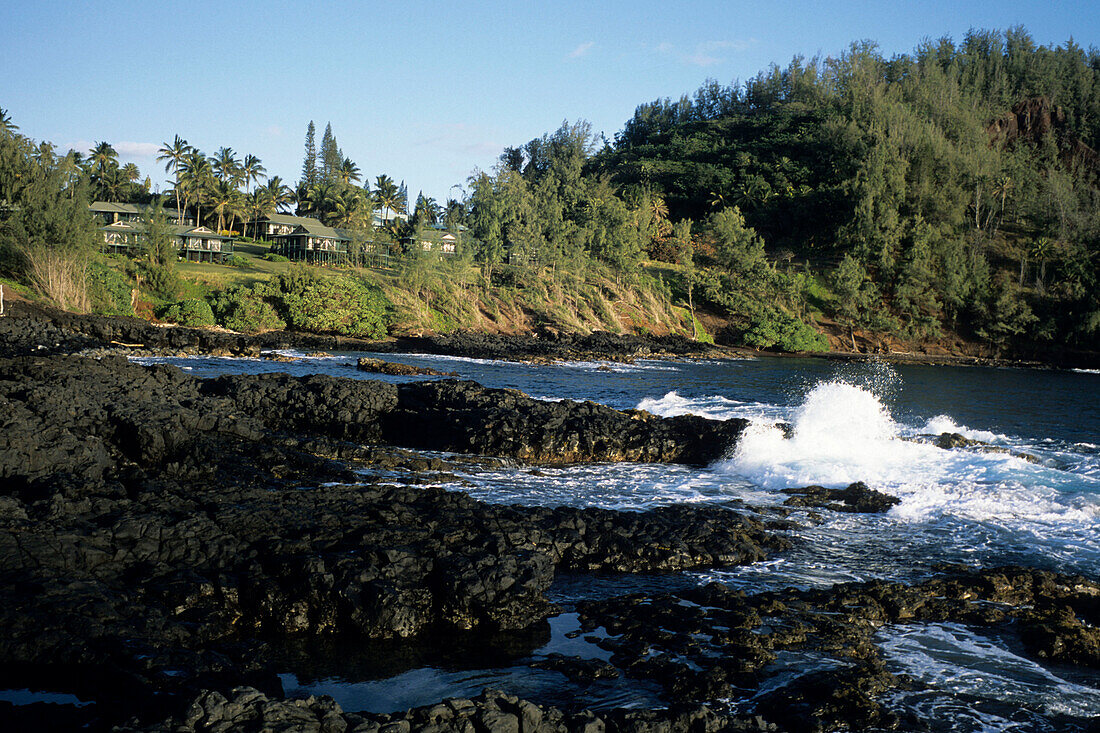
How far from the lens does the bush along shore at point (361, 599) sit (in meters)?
6.02

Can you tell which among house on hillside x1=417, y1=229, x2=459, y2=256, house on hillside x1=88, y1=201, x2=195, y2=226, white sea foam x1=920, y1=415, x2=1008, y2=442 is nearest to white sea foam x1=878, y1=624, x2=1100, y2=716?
white sea foam x1=920, y1=415, x2=1008, y2=442

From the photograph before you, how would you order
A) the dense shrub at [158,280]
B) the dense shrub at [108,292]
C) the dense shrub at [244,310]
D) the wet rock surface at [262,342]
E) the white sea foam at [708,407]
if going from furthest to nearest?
1. the dense shrub at [158,280]
2. the dense shrub at [244,310]
3. the dense shrub at [108,292]
4. the wet rock surface at [262,342]
5. the white sea foam at [708,407]

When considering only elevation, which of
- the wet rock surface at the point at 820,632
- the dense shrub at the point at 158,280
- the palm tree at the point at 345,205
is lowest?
the wet rock surface at the point at 820,632

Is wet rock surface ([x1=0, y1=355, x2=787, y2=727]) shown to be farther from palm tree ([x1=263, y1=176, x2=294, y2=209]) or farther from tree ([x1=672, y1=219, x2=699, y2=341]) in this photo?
palm tree ([x1=263, y1=176, x2=294, y2=209])

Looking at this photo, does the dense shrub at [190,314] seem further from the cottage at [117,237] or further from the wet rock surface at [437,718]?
the wet rock surface at [437,718]

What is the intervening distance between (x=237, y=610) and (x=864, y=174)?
67352 mm

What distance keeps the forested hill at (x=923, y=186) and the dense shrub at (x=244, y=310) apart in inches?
1357

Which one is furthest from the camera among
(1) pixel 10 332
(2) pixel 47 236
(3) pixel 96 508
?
(2) pixel 47 236

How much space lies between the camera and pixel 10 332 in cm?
3198

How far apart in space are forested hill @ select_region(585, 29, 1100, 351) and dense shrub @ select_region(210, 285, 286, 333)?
113ft

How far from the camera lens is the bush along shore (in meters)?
6.02

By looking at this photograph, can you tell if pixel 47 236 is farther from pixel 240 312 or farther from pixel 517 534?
pixel 517 534

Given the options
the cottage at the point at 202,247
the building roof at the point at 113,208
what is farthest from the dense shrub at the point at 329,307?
the building roof at the point at 113,208

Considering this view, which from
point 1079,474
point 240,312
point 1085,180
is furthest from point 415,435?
point 1085,180
